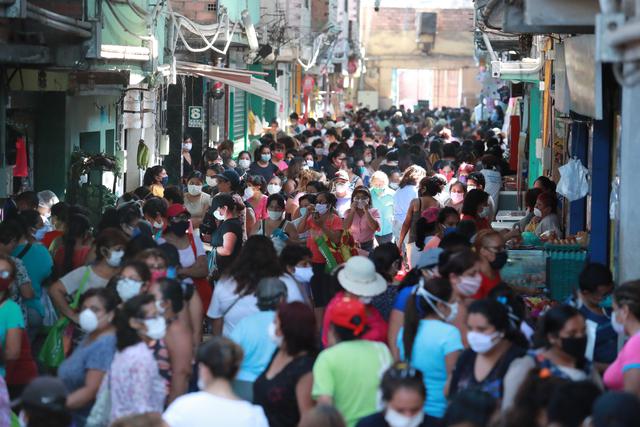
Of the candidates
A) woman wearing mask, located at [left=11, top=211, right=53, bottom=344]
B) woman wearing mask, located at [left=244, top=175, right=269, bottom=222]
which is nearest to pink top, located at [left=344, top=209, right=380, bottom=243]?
woman wearing mask, located at [left=244, top=175, right=269, bottom=222]

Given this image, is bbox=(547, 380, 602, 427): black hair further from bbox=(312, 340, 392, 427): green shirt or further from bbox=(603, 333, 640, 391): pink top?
bbox=(312, 340, 392, 427): green shirt

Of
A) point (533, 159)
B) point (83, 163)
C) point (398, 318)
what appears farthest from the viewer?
point (533, 159)

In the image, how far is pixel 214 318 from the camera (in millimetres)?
8898

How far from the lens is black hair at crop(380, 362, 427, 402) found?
20.3 feet

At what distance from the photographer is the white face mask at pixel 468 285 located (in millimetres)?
7996

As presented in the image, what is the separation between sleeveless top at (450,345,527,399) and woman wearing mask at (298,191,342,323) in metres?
4.46

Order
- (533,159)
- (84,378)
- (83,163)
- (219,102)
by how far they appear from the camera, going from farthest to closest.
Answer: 1. (219,102)
2. (533,159)
3. (83,163)
4. (84,378)

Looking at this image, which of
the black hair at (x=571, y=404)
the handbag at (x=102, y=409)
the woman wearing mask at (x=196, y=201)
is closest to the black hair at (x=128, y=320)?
the handbag at (x=102, y=409)

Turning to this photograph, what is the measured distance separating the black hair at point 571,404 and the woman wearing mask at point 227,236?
591 cm

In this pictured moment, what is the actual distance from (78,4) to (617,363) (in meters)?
9.47

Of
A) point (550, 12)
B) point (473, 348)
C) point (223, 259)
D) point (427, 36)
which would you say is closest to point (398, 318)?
point (473, 348)

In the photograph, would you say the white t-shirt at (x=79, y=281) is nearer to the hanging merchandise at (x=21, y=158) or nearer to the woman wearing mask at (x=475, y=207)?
the woman wearing mask at (x=475, y=207)

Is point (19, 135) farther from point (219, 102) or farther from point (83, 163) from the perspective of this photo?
point (219, 102)

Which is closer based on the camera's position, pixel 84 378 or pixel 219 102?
pixel 84 378
